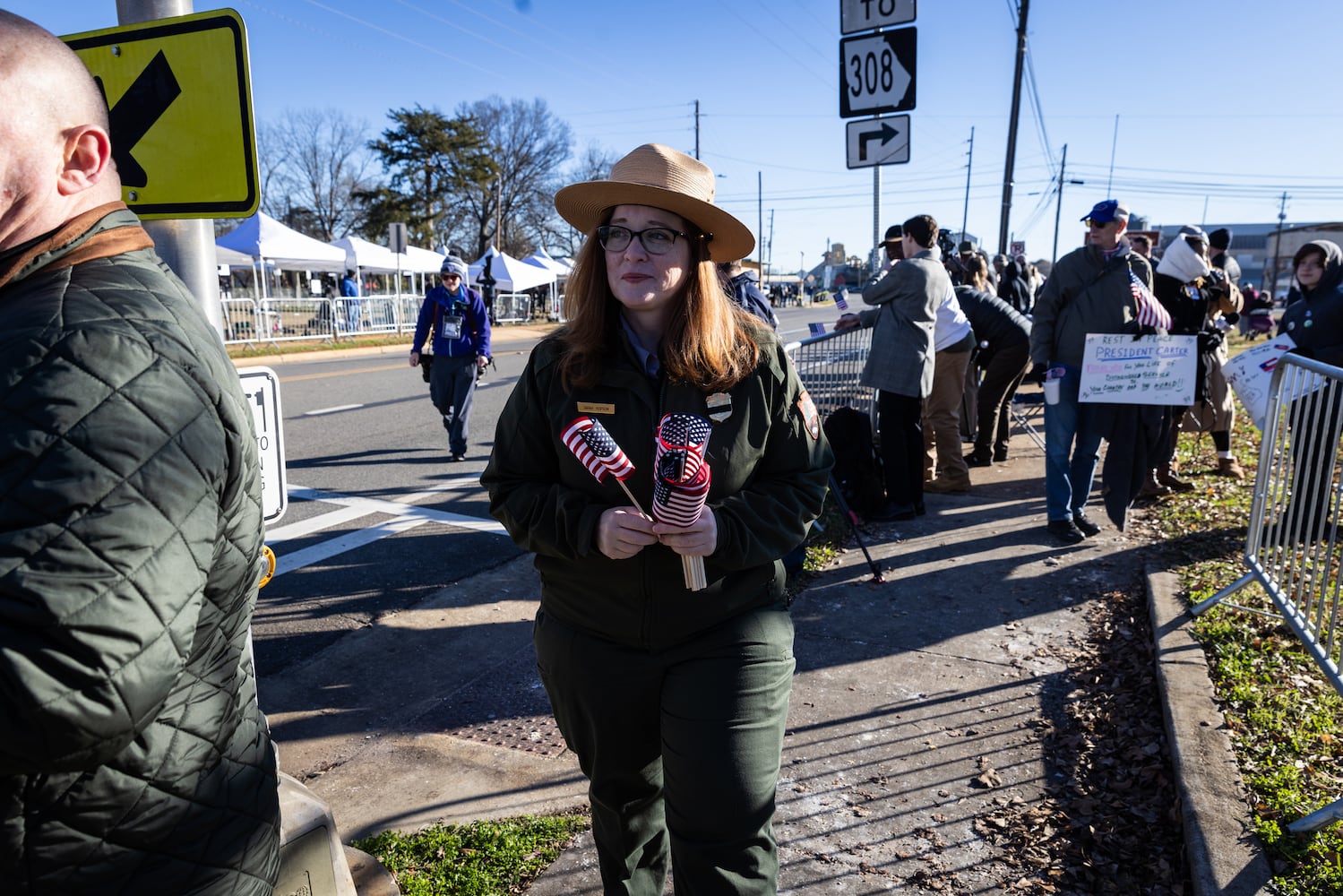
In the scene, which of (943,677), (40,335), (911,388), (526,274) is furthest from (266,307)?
(40,335)

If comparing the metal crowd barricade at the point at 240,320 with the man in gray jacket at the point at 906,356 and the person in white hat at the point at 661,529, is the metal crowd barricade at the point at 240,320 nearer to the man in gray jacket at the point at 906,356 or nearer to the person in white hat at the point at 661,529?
the man in gray jacket at the point at 906,356

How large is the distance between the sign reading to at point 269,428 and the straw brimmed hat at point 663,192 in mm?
981

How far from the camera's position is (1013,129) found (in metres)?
20.8

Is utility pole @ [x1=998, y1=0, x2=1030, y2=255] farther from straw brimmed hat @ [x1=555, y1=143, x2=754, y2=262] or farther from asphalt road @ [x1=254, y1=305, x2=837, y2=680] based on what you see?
straw brimmed hat @ [x1=555, y1=143, x2=754, y2=262]

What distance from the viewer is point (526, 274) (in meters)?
36.1

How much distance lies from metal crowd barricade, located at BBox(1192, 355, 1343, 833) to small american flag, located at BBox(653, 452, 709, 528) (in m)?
2.92

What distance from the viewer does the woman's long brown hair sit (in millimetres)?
2227

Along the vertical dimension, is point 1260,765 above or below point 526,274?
below

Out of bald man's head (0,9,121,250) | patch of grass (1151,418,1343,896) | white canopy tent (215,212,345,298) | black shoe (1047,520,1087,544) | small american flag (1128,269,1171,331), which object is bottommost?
patch of grass (1151,418,1343,896)

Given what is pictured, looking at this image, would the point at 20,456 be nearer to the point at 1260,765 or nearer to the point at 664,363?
the point at 664,363

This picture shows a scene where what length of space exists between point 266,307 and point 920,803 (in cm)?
2292

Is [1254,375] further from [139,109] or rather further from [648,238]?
[139,109]

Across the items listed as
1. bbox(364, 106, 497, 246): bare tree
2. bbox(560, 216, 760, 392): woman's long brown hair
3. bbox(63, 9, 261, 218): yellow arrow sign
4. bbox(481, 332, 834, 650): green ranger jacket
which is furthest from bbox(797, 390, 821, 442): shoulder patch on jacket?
bbox(364, 106, 497, 246): bare tree

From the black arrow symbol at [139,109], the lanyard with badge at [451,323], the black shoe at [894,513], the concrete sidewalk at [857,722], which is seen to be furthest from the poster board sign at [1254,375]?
the lanyard with badge at [451,323]
